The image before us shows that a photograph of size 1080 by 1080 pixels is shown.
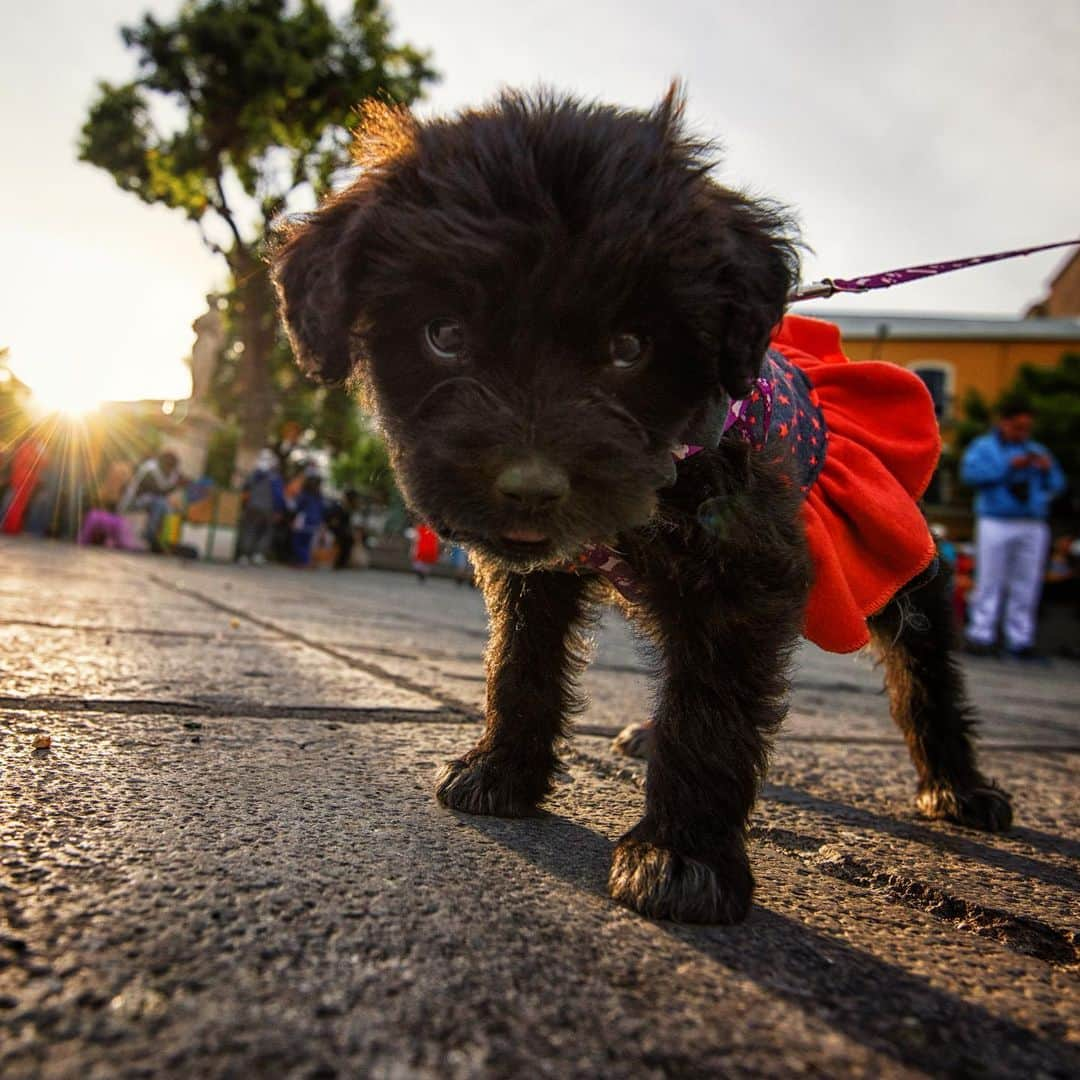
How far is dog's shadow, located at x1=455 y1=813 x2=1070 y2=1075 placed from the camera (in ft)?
3.45

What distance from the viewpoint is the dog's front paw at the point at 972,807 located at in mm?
2428

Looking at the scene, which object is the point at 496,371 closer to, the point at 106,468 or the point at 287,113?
the point at 106,468

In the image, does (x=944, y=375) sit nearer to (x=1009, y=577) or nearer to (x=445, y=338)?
(x=1009, y=577)

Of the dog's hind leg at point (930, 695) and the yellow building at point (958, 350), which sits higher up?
the yellow building at point (958, 350)

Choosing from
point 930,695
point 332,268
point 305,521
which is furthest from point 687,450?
point 305,521

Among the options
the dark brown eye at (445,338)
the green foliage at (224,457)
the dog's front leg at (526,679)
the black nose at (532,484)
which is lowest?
the dog's front leg at (526,679)

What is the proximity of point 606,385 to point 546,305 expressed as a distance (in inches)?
7.4

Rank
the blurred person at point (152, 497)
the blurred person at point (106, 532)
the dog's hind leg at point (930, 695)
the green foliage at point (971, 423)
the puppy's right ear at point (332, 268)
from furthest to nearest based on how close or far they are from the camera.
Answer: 1. the green foliage at point (971, 423)
2. the blurred person at point (152, 497)
3. the blurred person at point (106, 532)
4. the dog's hind leg at point (930, 695)
5. the puppy's right ear at point (332, 268)

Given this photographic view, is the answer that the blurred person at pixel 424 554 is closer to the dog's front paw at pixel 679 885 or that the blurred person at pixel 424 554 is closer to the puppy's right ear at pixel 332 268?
the puppy's right ear at pixel 332 268

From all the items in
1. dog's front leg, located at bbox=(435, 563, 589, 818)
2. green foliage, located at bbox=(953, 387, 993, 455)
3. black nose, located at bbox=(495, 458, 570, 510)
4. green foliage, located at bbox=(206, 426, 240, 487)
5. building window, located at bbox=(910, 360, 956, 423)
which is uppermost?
building window, located at bbox=(910, 360, 956, 423)

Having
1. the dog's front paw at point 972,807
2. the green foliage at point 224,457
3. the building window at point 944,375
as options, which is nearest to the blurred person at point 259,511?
the dog's front paw at point 972,807

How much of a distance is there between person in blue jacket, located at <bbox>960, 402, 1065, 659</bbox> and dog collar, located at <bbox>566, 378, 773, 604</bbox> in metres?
9.55

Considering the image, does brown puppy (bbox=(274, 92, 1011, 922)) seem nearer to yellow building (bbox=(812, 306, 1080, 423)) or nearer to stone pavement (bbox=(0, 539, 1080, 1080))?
stone pavement (bbox=(0, 539, 1080, 1080))

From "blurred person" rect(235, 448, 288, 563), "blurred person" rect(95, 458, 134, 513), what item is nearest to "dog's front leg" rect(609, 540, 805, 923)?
"blurred person" rect(235, 448, 288, 563)
